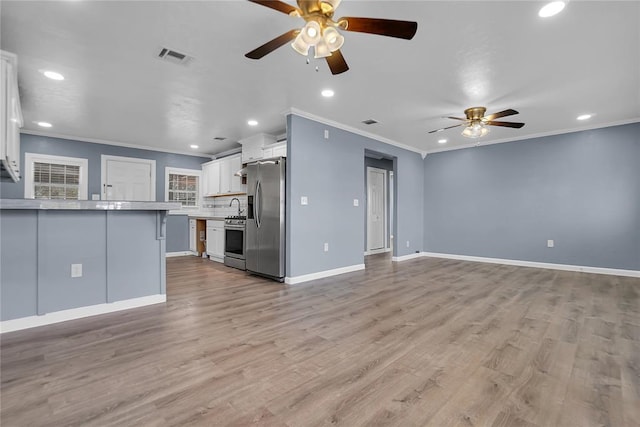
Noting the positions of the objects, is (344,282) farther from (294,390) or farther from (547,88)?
(547,88)

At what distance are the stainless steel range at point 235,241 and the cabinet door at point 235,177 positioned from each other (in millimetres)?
1040

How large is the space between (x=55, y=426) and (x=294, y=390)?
1184 millimetres

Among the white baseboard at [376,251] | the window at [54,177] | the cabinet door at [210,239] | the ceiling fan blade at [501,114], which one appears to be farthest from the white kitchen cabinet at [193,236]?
the ceiling fan blade at [501,114]

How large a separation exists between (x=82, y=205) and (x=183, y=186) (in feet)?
15.5

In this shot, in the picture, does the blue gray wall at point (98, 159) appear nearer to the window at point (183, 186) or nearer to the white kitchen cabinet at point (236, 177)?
the window at point (183, 186)

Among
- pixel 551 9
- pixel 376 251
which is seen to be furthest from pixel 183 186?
pixel 551 9

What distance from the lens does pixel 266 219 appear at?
4.58m

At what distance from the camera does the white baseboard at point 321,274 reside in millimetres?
4348

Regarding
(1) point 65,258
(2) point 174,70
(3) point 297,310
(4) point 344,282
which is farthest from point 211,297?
(2) point 174,70

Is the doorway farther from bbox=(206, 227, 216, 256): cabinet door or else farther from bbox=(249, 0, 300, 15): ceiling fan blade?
bbox=(249, 0, 300, 15): ceiling fan blade

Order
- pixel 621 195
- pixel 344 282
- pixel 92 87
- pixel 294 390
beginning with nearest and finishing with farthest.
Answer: pixel 294 390, pixel 92 87, pixel 344 282, pixel 621 195

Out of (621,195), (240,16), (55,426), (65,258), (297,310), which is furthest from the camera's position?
(621,195)

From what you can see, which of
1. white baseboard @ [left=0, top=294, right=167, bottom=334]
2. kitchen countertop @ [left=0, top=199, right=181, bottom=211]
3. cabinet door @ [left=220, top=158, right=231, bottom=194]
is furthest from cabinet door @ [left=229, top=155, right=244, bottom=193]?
white baseboard @ [left=0, top=294, right=167, bottom=334]

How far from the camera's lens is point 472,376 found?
188 centimetres
